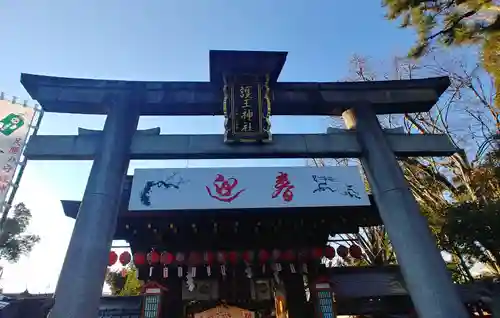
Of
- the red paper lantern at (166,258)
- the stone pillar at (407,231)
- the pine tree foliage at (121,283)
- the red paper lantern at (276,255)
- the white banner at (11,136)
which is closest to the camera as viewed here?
the stone pillar at (407,231)

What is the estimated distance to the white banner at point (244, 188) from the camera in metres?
6.09

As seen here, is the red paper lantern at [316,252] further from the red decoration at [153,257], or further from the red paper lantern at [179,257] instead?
the red decoration at [153,257]

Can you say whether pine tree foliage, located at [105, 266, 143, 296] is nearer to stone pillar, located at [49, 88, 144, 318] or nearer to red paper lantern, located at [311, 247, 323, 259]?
red paper lantern, located at [311, 247, 323, 259]

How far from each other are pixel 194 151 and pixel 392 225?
3.96 m

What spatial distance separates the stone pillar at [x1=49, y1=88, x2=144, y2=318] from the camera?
15.8 feet

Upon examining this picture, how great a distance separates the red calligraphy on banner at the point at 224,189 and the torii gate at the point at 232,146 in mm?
551

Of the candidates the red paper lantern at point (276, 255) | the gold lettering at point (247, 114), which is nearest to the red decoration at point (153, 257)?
the red paper lantern at point (276, 255)

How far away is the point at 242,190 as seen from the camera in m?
6.29

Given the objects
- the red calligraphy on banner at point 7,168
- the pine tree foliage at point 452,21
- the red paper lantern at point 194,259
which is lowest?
the red paper lantern at point 194,259

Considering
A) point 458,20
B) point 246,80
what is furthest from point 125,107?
point 458,20

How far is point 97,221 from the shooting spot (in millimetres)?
5477

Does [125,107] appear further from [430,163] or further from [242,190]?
[430,163]

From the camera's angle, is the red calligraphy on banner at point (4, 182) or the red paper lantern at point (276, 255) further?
the red paper lantern at point (276, 255)

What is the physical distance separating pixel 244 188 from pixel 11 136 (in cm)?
545
